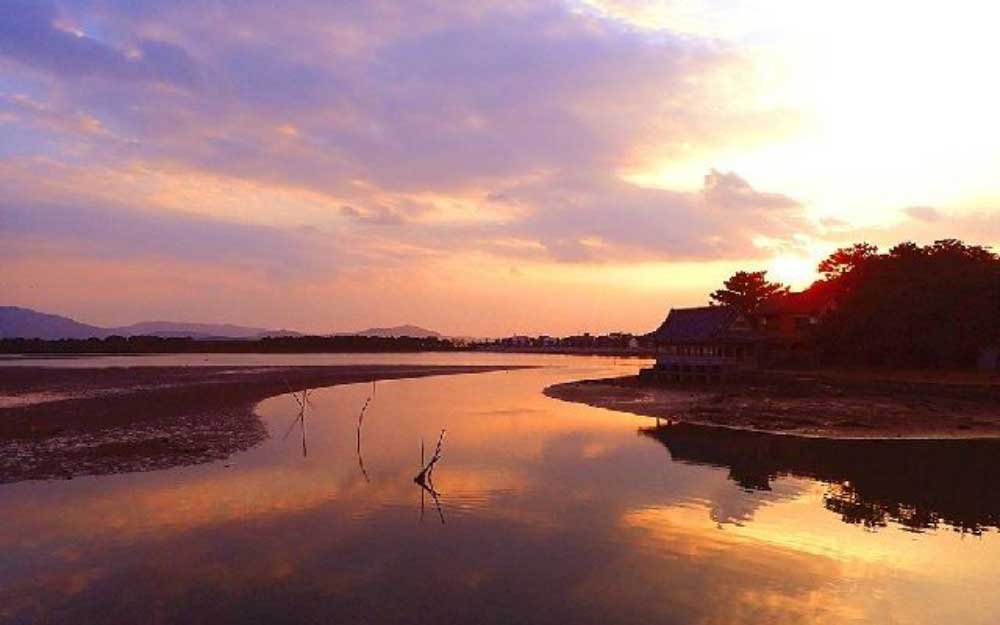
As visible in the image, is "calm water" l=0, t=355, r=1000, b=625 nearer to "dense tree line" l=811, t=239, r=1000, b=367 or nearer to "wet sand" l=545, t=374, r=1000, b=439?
"wet sand" l=545, t=374, r=1000, b=439

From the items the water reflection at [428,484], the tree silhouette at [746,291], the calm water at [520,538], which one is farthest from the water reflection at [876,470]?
the tree silhouette at [746,291]

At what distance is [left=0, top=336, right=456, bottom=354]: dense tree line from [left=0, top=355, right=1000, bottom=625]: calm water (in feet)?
400

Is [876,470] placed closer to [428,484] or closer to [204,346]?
[428,484]

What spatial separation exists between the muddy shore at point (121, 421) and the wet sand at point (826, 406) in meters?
23.7

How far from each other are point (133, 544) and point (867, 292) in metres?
53.7

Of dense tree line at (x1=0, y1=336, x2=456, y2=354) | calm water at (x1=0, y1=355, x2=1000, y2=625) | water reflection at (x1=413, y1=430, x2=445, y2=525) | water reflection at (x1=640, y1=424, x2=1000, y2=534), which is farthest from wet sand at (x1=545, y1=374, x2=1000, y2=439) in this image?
dense tree line at (x1=0, y1=336, x2=456, y2=354)

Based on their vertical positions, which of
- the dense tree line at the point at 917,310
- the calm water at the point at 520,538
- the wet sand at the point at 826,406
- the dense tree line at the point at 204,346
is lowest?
the calm water at the point at 520,538

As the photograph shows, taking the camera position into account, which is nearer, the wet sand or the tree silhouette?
the wet sand

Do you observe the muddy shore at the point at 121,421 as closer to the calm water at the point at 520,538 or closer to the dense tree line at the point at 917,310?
the calm water at the point at 520,538

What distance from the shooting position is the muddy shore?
24.1 m

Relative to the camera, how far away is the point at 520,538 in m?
16.1

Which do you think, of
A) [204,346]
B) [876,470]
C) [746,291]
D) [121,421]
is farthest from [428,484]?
[204,346]

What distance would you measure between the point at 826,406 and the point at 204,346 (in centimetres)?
14195

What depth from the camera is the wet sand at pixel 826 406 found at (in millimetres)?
32656
